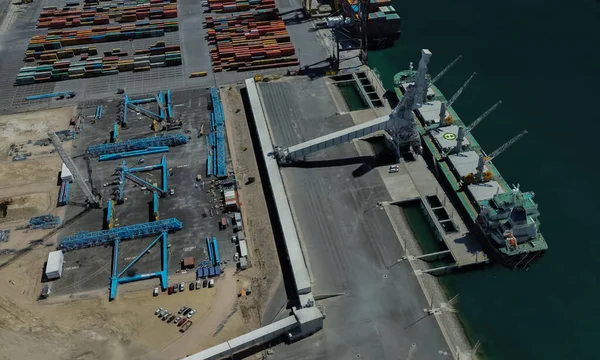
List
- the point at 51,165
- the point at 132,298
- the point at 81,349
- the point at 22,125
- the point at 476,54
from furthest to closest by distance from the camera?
the point at 476,54 < the point at 22,125 < the point at 51,165 < the point at 132,298 < the point at 81,349

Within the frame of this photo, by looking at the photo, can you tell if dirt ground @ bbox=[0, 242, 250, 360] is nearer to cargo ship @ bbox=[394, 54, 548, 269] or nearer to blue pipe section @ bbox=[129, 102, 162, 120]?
cargo ship @ bbox=[394, 54, 548, 269]

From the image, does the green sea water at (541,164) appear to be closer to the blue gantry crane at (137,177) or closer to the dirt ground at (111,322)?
the dirt ground at (111,322)

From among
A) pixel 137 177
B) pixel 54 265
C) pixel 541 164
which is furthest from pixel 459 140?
pixel 54 265

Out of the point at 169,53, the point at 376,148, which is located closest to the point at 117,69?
the point at 169,53

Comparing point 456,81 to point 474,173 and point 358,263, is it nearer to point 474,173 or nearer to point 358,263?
point 474,173

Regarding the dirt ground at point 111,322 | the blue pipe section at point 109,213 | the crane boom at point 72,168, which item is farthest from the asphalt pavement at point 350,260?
the crane boom at point 72,168

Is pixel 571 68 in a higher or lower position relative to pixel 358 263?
higher

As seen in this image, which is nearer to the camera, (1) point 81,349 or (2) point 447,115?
(1) point 81,349

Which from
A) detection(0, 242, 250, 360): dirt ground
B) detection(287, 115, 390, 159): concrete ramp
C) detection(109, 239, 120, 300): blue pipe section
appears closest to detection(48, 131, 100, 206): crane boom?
detection(109, 239, 120, 300): blue pipe section
